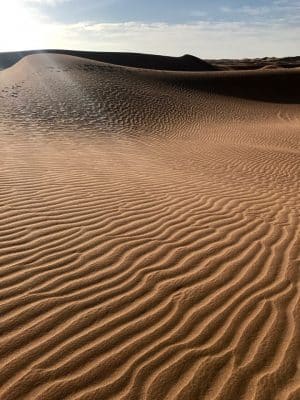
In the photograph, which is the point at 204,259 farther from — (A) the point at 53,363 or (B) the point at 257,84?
(B) the point at 257,84

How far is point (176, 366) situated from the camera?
2.78m

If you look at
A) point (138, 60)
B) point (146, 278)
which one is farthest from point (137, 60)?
point (146, 278)

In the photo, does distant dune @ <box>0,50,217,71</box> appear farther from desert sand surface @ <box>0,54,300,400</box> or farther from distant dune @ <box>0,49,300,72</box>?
desert sand surface @ <box>0,54,300,400</box>

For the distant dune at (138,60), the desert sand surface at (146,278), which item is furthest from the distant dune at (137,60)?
the desert sand surface at (146,278)

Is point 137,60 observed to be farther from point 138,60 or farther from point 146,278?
point 146,278

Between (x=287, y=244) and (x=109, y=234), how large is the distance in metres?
2.16

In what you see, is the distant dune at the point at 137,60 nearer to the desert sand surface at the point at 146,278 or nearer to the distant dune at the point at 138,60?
the distant dune at the point at 138,60

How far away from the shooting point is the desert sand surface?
2.70m

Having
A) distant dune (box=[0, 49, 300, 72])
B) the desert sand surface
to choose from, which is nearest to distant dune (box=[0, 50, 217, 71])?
→ distant dune (box=[0, 49, 300, 72])

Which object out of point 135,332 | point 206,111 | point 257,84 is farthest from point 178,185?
point 257,84

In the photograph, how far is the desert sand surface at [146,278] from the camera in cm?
270

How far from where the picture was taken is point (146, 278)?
3.83 m

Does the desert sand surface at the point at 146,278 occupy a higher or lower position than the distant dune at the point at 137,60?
lower

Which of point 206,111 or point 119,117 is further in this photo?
point 206,111
